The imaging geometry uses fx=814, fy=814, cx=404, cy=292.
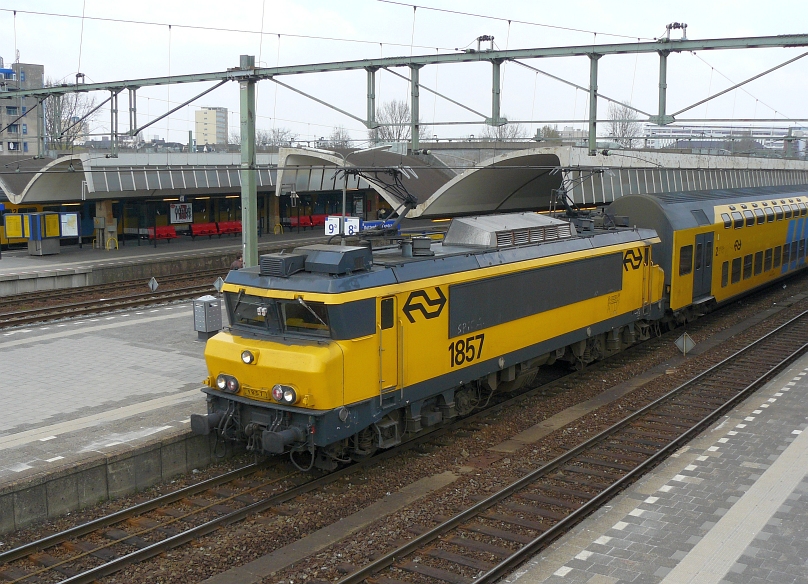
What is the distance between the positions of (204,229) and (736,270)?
27346 mm

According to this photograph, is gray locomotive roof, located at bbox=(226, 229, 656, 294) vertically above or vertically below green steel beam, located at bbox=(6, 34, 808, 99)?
below

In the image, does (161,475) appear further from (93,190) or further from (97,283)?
(93,190)

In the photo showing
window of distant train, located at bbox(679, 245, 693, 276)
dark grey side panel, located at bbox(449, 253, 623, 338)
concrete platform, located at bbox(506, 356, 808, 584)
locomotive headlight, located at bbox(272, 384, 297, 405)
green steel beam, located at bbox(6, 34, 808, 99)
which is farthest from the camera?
window of distant train, located at bbox(679, 245, 693, 276)

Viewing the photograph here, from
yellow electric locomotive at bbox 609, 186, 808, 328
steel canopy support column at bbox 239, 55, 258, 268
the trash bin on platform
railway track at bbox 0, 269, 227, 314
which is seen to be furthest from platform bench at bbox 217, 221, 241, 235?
yellow electric locomotive at bbox 609, 186, 808, 328

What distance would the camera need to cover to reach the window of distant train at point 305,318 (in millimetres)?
10484

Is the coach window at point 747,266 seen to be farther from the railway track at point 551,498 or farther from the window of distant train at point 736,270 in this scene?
the railway track at point 551,498

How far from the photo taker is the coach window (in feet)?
77.9

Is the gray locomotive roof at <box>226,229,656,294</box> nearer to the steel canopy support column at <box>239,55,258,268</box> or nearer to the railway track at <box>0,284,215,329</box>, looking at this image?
the steel canopy support column at <box>239,55,258,268</box>

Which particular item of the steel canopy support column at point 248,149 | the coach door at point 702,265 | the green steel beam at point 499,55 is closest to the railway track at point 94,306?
the green steel beam at point 499,55

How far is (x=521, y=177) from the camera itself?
129 feet

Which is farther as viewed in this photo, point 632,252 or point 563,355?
point 632,252

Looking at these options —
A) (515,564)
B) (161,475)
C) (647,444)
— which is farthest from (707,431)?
(161,475)

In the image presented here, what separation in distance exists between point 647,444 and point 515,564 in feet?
15.8

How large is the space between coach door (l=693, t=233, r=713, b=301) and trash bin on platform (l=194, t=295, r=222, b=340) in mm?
11686
